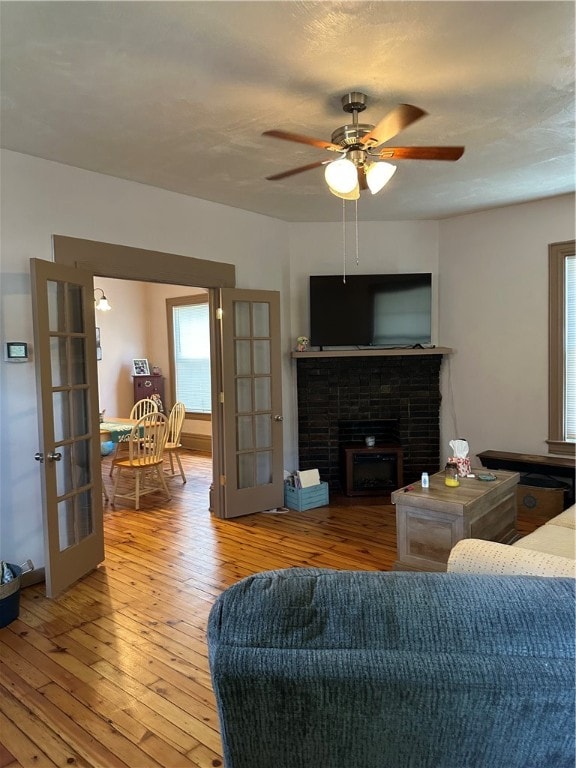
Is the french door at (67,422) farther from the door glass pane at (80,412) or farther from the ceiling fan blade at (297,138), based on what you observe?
the ceiling fan blade at (297,138)

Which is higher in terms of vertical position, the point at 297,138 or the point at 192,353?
the point at 297,138

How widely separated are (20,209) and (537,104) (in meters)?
3.16

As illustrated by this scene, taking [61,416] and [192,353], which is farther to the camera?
[192,353]

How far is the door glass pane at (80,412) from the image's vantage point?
3.49 meters

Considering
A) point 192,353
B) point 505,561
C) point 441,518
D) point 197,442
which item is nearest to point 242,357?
point 441,518

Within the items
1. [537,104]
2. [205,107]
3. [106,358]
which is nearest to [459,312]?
[537,104]

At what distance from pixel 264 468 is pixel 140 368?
3.97 metres

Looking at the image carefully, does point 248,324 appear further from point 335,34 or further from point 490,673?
point 490,673

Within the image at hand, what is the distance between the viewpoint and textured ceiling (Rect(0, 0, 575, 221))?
80.1 inches

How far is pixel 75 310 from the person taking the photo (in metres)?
3.50

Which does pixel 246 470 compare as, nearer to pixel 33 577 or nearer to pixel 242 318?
pixel 242 318

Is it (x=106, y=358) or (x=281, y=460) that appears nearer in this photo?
(x=281, y=460)

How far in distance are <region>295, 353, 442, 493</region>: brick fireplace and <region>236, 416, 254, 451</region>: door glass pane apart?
727 mm

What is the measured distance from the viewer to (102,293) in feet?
23.8
